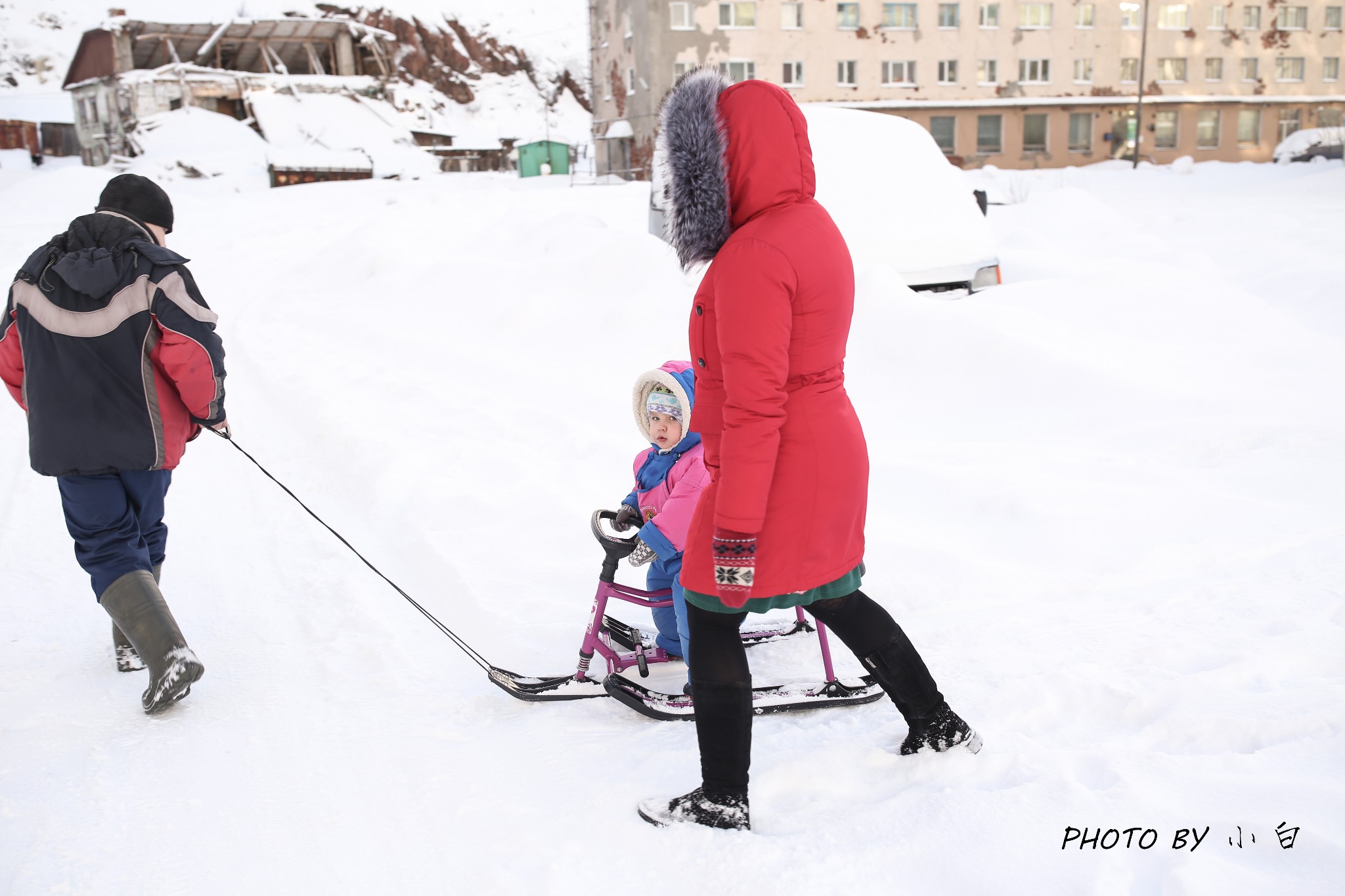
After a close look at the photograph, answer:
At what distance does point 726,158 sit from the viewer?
83.8 inches

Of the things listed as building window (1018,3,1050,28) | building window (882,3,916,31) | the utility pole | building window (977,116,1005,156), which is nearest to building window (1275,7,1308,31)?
the utility pole

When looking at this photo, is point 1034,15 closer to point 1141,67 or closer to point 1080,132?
point 1141,67

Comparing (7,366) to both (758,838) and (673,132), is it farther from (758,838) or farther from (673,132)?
(758,838)

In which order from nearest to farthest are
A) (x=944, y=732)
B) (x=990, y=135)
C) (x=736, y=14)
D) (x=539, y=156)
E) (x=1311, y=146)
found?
(x=944, y=732) → (x=1311, y=146) → (x=539, y=156) → (x=736, y=14) → (x=990, y=135)

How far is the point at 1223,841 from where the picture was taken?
6.92ft

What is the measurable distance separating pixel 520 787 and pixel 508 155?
35420 millimetres

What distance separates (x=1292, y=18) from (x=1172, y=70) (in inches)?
236

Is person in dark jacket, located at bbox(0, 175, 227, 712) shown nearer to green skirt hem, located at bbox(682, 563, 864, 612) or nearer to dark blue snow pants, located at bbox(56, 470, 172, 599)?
dark blue snow pants, located at bbox(56, 470, 172, 599)

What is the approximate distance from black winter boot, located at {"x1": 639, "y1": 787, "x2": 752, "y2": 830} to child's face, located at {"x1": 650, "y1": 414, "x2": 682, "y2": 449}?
1.13 meters

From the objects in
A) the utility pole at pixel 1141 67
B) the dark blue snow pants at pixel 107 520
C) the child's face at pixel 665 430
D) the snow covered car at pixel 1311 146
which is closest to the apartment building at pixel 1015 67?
the utility pole at pixel 1141 67

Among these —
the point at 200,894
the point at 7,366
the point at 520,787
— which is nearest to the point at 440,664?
the point at 520,787

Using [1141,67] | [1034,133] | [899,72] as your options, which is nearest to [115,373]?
[899,72]

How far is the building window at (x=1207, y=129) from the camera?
37594 mm

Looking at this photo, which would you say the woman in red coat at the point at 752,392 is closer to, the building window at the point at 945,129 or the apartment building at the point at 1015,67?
the apartment building at the point at 1015,67
